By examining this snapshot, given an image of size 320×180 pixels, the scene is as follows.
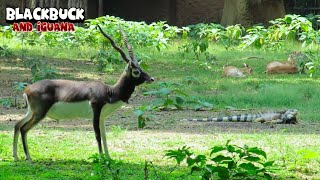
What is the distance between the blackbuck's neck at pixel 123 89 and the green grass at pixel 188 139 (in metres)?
0.64

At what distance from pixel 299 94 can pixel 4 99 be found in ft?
16.7

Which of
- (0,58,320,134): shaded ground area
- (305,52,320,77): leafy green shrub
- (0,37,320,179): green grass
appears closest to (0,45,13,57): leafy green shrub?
(0,37,320,179): green grass

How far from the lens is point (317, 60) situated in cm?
1700

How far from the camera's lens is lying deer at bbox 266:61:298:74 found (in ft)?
58.5

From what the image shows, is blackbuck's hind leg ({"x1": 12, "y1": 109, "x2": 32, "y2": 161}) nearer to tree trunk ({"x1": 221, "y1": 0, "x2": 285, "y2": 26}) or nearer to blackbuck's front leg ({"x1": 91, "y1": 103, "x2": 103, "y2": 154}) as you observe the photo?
blackbuck's front leg ({"x1": 91, "y1": 103, "x2": 103, "y2": 154})

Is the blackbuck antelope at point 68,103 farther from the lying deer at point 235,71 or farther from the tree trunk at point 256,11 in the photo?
the tree trunk at point 256,11

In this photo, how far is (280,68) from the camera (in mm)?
17859

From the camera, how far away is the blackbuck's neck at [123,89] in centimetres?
898

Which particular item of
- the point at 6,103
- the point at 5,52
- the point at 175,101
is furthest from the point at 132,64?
the point at 5,52

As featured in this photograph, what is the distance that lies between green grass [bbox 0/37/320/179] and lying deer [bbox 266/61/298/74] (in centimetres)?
22

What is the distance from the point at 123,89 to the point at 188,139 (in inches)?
67.2

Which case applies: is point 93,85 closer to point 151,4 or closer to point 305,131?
point 305,131

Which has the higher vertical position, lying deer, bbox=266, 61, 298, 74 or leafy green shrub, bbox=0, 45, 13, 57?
leafy green shrub, bbox=0, 45, 13, 57

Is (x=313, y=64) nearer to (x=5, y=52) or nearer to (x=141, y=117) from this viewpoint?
(x=141, y=117)
